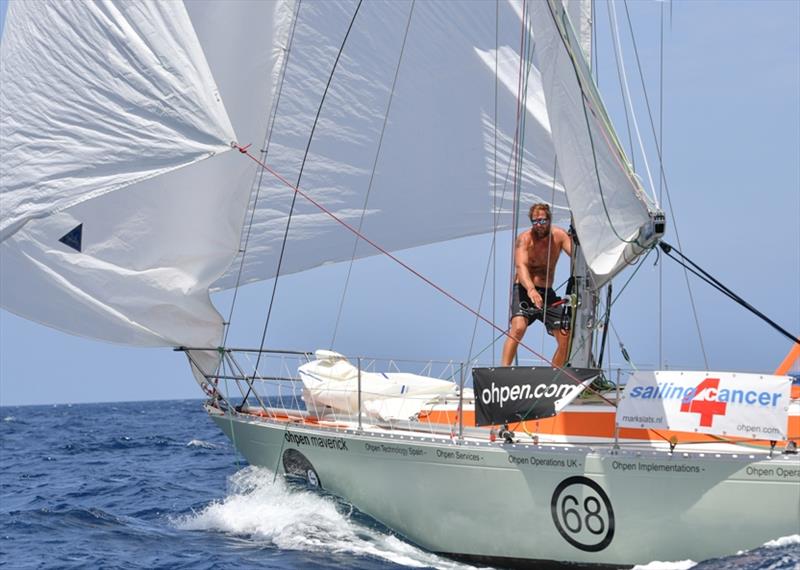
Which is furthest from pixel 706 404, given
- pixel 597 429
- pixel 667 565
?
pixel 667 565

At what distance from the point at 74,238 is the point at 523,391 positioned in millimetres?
4719

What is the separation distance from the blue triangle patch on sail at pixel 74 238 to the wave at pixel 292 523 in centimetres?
307

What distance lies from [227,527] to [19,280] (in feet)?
10.9

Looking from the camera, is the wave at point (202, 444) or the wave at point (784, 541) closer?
the wave at point (784, 541)

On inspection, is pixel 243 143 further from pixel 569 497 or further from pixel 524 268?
pixel 569 497

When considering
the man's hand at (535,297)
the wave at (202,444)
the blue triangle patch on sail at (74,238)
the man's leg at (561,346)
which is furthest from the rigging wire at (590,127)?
the wave at (202,444)

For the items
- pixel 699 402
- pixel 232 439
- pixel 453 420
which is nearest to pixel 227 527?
pixel 232 439

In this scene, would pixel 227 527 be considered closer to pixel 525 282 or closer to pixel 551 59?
pixel 525 282

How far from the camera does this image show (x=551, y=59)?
9266mm

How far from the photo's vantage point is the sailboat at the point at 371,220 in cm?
862

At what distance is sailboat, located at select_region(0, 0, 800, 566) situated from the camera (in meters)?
8.62

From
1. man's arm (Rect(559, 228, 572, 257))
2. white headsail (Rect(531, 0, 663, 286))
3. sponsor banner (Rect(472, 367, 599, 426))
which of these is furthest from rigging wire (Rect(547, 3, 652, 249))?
man's arm (Rect(559, 228, 572, 257))

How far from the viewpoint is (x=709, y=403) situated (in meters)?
8.45

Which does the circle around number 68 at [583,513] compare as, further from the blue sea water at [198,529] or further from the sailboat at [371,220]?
the blue sea water at [198,529]
